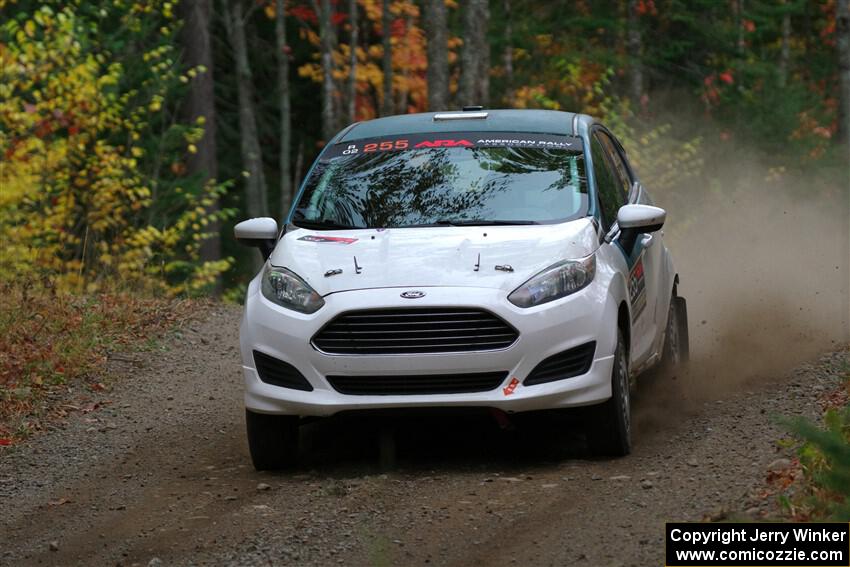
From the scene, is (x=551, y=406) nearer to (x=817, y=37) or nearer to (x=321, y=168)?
(x=321, y=168)

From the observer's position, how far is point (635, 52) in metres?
33.5

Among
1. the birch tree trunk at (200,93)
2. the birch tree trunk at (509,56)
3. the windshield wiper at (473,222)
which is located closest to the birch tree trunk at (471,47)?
the birch tree trunk at (200,93)

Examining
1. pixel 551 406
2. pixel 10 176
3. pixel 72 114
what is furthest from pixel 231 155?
pixel 551 406

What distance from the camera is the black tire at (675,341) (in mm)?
10586

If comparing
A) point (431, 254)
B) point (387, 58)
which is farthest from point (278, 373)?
point (387, 58)

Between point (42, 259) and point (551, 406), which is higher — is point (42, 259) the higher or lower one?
the lower one

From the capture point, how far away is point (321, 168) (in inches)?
370

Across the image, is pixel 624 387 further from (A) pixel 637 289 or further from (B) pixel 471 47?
(B) pixel 471 47

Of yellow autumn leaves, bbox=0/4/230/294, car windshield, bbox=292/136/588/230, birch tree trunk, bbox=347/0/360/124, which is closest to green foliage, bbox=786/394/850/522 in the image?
car windshield, bbox=292/136/588/230

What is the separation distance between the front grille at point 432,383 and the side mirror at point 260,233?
55.3 inches

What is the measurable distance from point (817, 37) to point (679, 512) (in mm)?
41315

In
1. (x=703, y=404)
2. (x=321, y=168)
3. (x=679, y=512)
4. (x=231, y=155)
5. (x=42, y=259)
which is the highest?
(x=321, y=168)

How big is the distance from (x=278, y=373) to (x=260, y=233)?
119cm

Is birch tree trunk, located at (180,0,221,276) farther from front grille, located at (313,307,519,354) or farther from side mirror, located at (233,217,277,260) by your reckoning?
front grille, located at (313,307,519,354)
